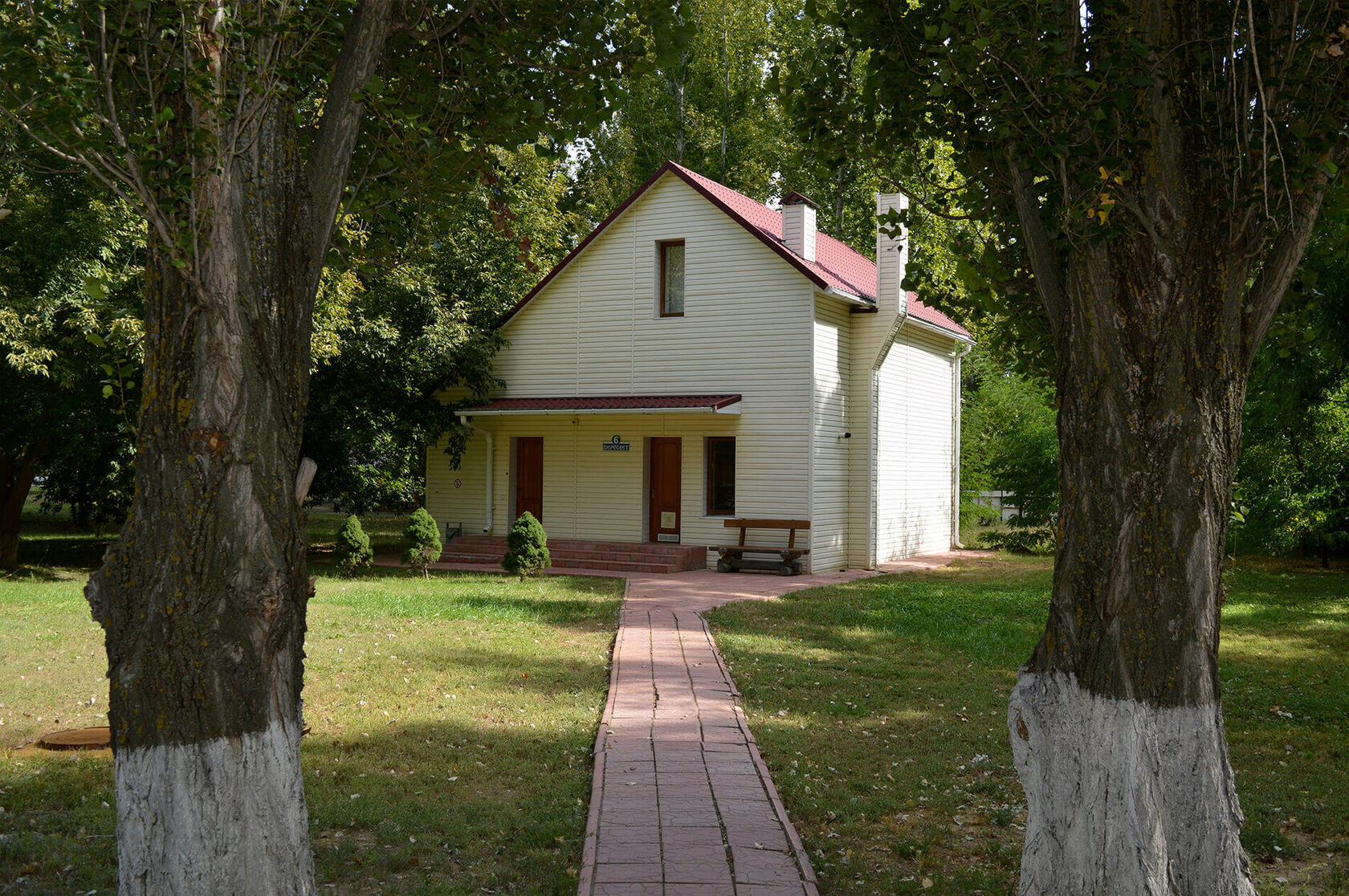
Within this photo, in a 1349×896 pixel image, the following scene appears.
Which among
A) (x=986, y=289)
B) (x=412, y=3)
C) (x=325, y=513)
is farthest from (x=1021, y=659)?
(x=325, y=513)

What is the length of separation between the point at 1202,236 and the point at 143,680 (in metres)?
4.58

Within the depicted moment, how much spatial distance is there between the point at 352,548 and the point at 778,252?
9.61 metres

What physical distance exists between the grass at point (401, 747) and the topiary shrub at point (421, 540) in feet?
12.3

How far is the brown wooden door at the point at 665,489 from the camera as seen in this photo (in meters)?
20.3

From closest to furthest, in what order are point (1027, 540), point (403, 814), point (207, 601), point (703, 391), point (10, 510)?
point (207, 601), point (403, 814), point (10, 510), point (703, 391), point (1027, 540)

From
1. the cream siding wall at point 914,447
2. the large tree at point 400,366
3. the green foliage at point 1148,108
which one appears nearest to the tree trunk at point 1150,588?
the green foliage at point 1148,108

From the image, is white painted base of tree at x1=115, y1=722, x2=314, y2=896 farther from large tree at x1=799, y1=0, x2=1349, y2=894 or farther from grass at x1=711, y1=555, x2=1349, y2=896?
large tree at x1=799, y1=0, x2=1349, y2=894

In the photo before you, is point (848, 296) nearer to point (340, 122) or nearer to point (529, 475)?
point (529, 475)

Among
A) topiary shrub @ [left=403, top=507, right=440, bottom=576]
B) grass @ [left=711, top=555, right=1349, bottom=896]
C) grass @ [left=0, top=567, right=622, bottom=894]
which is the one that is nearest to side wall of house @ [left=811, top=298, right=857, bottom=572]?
grass @ [left=711, top=555, right=1349, bottom=896]

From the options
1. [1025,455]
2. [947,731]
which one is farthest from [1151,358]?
[1025,455]

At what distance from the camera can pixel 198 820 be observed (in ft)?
11.7

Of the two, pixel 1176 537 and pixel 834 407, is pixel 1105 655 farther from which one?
pixel 834 407

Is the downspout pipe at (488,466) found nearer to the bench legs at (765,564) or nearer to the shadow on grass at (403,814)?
the bench legs at (765,564)

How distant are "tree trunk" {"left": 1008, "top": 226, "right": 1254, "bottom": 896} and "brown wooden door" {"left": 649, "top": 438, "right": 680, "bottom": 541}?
53.0 feet
